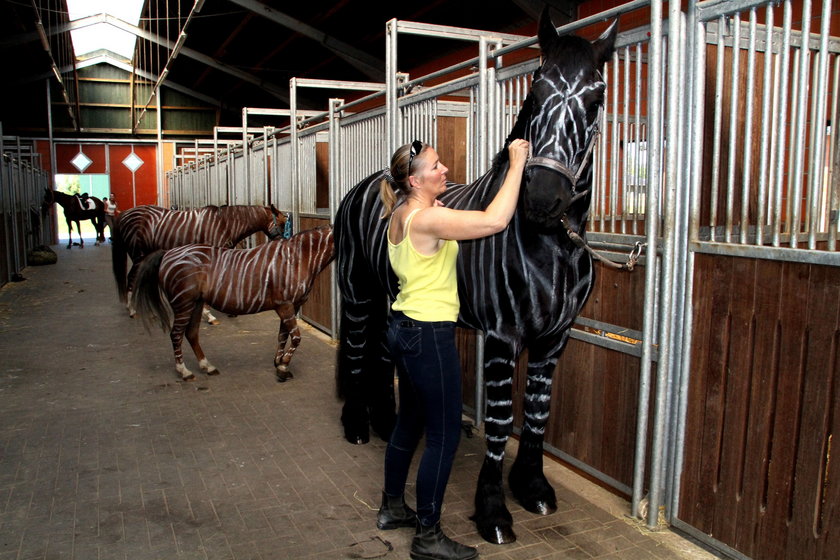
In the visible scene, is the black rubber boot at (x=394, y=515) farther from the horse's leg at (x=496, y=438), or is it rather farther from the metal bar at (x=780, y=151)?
the metal bar at (x=780, y=151)

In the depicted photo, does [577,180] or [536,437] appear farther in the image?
[536,437]

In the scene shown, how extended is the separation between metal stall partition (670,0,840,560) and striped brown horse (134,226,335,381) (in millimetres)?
3510

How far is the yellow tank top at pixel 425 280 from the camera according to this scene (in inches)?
106

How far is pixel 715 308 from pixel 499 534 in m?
1.42

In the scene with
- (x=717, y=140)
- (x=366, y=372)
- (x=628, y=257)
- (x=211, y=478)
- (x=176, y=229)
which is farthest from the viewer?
(x=176, y=229)

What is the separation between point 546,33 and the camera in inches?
114

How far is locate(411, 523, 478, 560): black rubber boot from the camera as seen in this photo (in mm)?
2854

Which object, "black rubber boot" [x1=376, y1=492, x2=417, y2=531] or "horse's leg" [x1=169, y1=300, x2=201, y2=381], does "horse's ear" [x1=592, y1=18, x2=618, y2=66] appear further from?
"horse's leg" [x1=169, y1=300, x2=201, y2=381]

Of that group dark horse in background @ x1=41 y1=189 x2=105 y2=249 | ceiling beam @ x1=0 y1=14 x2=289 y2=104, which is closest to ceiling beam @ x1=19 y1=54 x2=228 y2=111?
ceiling beam @ x1=0 y1=14 x2=289 y2=104

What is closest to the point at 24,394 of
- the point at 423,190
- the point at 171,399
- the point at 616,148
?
the point at 171,399

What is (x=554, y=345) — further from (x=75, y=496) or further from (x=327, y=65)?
(x=327, y=65)

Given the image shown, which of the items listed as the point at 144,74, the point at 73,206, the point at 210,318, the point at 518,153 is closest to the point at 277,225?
the point at 210,318

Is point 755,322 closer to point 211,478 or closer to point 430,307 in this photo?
point 430,307

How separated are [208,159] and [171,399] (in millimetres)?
12102
